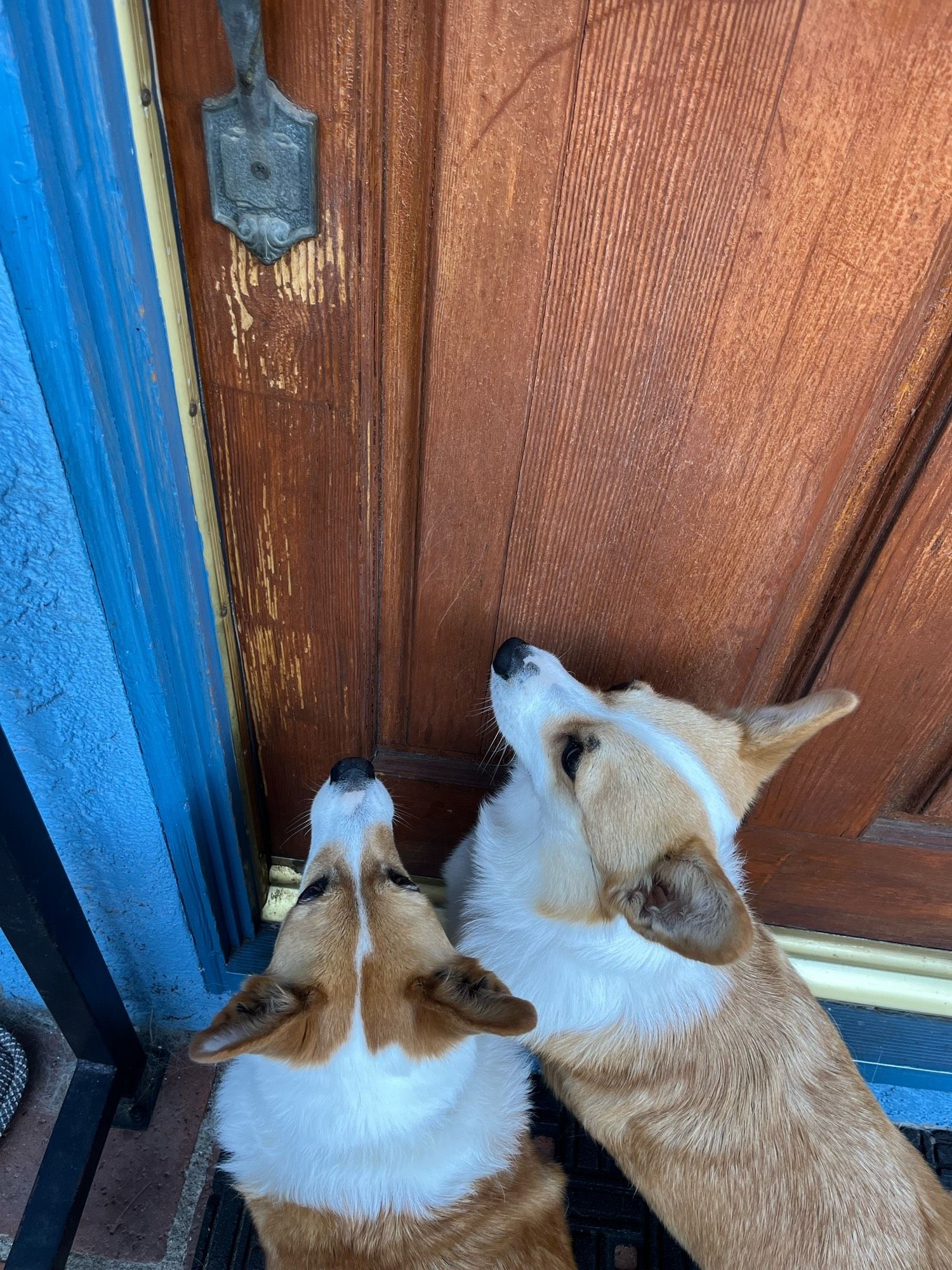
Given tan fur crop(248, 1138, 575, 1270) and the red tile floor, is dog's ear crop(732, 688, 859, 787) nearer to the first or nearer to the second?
tan fur crop(248, 1138, 575, 1270)

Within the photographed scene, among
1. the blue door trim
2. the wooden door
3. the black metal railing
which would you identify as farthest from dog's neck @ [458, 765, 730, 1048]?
the black metal railing

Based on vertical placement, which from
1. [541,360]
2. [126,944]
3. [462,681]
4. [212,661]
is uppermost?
[541,360]

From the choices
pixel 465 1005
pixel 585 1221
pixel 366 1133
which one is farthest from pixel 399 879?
pixel 585 1221

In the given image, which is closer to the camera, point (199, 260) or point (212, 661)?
point (199, 260)

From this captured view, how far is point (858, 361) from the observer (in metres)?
1.00

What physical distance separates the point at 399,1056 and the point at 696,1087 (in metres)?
0.56

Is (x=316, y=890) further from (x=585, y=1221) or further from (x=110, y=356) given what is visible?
(x=585, y=1221)

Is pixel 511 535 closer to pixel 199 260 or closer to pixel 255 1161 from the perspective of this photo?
pixel 199 260

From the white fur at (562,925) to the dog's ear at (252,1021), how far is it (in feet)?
1.52

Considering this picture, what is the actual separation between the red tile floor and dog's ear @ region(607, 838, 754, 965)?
1.25 m

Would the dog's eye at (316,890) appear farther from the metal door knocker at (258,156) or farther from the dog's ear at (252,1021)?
the metal door knocker at (258,156)

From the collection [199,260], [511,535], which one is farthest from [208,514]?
[511,535]

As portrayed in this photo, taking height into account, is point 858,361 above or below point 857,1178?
above

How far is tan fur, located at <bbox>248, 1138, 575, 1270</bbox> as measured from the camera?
118cm
